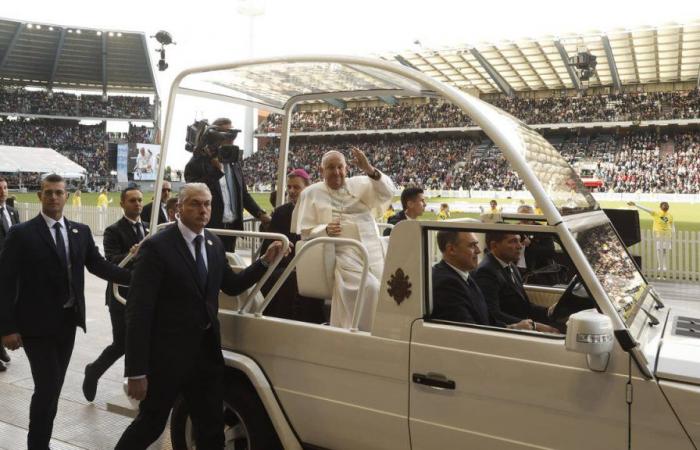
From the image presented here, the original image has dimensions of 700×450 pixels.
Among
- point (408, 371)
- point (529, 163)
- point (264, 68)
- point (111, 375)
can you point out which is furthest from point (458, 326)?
point (111, 375)

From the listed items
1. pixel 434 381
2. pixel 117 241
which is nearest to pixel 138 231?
pixel 117 241

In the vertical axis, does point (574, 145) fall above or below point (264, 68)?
above

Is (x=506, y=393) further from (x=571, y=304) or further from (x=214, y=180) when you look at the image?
(x=214, y=180)

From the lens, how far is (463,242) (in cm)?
336

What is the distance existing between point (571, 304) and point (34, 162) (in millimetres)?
45105

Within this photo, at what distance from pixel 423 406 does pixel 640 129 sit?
169 ft

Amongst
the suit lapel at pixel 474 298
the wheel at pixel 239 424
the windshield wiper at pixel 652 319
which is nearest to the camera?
the windshield wiper at pixel 652 319

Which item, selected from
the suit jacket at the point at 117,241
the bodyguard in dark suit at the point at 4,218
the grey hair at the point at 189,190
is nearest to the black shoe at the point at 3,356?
the bodyguard in dark suit at the point at 4,218

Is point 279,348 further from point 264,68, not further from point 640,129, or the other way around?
point 640,129

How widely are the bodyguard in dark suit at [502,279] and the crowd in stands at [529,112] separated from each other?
38081mm

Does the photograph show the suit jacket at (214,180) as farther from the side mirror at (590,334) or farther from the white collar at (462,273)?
the side mirror at (590,334)

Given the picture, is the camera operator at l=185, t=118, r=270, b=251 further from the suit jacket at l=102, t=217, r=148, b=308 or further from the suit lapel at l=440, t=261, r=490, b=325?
the suit lapel at l=440, t=261, r=490, b=325

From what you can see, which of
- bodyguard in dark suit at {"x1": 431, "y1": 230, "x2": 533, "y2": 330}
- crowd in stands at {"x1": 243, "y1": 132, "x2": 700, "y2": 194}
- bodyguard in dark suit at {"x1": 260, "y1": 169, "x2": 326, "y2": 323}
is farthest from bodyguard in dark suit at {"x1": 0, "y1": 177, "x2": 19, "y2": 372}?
crowd in stands at {"x1": 243, "y1": 132, "x2": 700, "y2": 194}

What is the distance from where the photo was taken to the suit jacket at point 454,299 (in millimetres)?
3156
